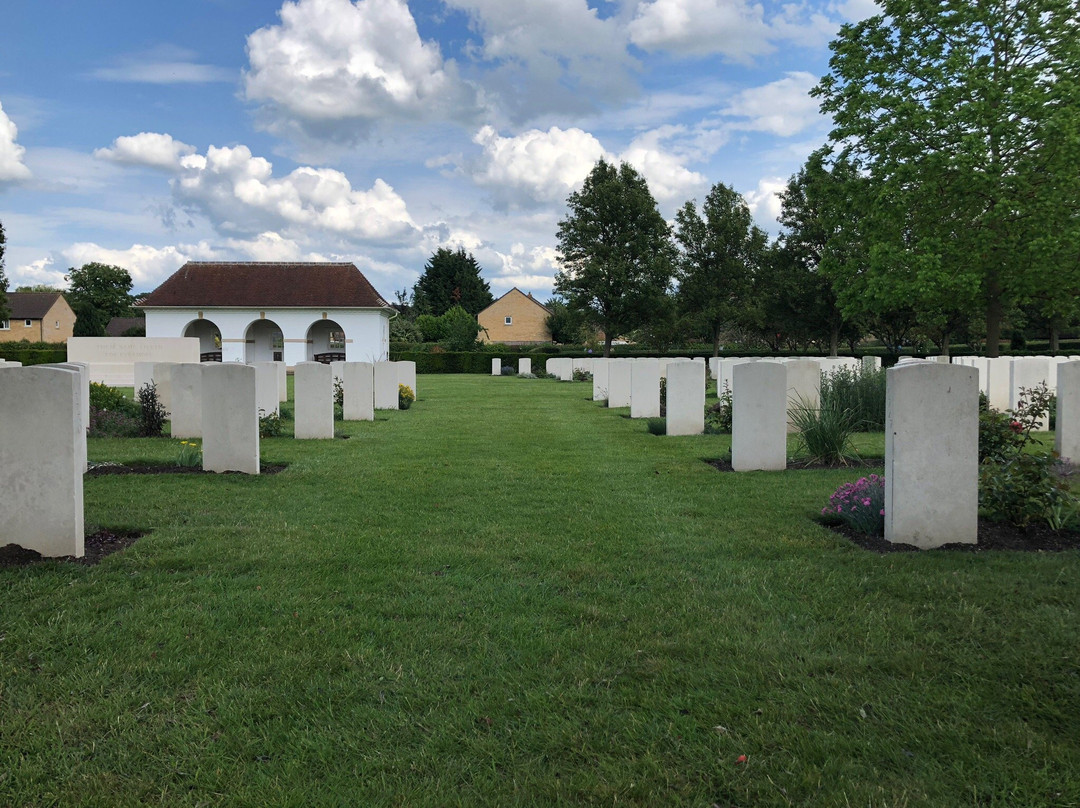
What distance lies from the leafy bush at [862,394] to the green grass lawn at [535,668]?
250 inches

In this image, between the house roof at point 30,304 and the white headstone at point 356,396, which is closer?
the white headstone at point 356,396

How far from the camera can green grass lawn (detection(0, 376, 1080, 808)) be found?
2697 mm

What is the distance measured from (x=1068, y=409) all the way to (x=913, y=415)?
15.5 feet

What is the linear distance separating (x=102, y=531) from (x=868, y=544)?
5812 mm

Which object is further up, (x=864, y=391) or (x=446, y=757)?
(x=864, y=391)

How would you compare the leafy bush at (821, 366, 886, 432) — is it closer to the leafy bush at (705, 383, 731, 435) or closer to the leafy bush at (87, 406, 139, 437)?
the leafy bush at (705, 383, 731, 435)

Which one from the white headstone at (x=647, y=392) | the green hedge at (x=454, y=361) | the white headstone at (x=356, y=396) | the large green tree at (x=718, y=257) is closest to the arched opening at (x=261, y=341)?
the green hedge at (x=454, y=361)

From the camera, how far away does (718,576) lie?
4.98m

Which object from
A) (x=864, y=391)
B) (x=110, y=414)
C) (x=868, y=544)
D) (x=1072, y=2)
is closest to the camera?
(x=868, y=544)

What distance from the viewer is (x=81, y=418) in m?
7.34

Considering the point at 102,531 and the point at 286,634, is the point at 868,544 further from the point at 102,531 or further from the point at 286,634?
the point at 102,531

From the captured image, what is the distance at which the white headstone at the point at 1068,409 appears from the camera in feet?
29.2

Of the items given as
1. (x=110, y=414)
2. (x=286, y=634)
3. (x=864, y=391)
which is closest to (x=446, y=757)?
(x=286, y=634)

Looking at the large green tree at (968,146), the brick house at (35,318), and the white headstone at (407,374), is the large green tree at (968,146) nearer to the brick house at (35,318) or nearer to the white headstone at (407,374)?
Answer: the white headstone at (407,374)
